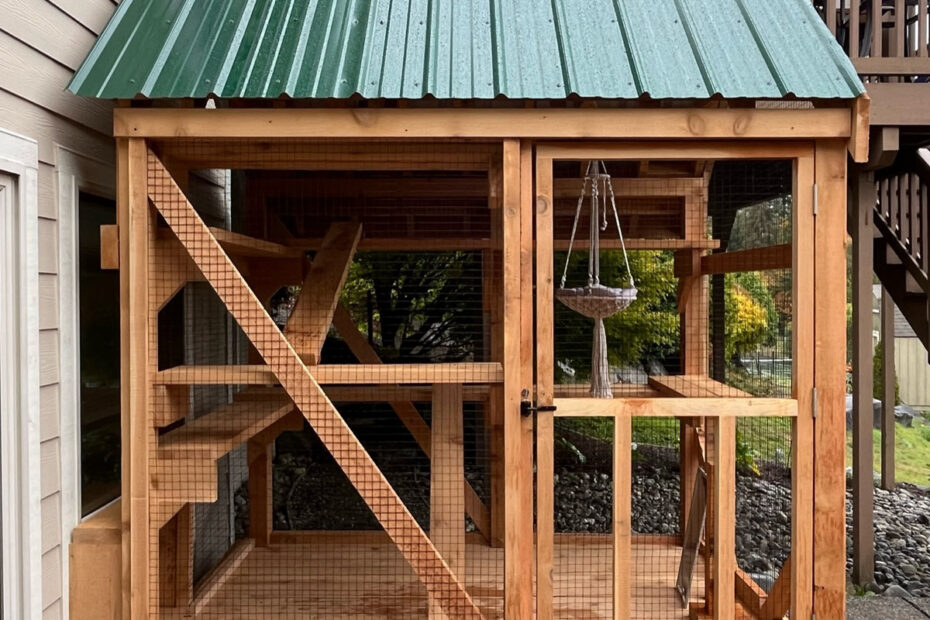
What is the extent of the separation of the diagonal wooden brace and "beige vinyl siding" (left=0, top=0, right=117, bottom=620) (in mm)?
343

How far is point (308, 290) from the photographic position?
312 cm

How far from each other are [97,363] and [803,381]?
2667 millimetres

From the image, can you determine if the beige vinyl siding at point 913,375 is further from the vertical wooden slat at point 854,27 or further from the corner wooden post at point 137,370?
the corner wooden post at point 137,370

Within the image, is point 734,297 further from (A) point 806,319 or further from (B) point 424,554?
(B) point 424,554

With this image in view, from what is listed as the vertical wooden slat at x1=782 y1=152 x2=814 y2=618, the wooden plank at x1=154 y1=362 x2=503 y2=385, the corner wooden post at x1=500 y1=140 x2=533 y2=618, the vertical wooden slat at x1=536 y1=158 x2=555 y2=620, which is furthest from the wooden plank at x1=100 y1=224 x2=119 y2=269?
the vertical wooden slat at x1=782 y1=152 x2=814 y2=618

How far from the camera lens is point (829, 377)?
262 cm

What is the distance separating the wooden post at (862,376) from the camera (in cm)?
466

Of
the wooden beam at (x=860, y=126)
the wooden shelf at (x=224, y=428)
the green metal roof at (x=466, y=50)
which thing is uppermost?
the green metal roof at (x=466, y=50)

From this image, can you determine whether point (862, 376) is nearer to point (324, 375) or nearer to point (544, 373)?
point (544, 373)

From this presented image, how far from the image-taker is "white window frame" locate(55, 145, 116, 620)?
2588 mm

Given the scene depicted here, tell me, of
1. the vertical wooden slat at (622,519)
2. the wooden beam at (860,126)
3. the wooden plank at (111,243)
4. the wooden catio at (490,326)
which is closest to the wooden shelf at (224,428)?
the wooden catio at (490,326)

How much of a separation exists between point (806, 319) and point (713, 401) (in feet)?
1.43

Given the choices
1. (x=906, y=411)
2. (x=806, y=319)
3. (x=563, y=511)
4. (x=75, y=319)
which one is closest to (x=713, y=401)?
(x=806, y=319)

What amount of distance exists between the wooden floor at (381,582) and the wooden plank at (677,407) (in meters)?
1.16
